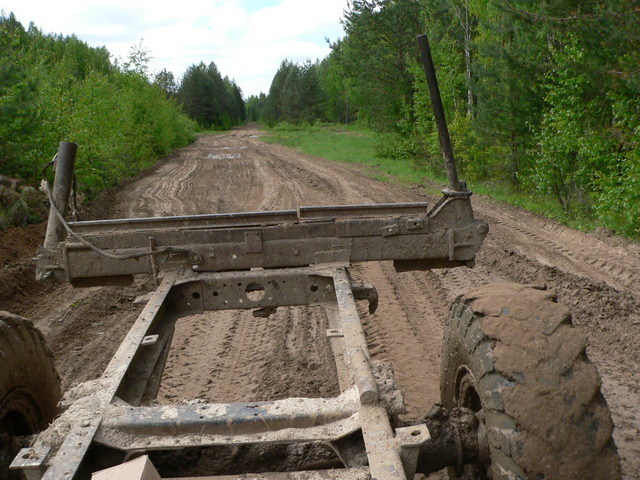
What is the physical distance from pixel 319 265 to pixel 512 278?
4.90 metres

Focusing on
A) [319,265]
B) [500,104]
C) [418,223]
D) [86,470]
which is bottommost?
[86,470]

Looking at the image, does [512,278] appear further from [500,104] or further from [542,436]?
[500,104]

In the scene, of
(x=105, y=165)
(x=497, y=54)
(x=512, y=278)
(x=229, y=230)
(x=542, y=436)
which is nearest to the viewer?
(x=542, y=436)

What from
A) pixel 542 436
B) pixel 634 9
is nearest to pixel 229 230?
pixel 542 436

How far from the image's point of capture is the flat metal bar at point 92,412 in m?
1.99

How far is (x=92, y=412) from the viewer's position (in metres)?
2.29

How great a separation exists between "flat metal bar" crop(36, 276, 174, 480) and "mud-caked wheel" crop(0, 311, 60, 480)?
1.81 ft

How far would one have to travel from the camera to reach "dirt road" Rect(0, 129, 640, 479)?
189 inches

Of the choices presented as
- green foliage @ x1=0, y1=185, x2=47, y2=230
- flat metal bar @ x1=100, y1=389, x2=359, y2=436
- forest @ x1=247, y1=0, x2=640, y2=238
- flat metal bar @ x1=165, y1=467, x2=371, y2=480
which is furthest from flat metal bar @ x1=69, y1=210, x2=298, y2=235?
green foliage @ x1=0, y1=185, x2=47, y2=230

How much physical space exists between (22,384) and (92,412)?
0.86 meters

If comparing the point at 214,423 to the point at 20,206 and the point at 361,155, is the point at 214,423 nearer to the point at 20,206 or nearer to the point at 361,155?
the point at 20,206

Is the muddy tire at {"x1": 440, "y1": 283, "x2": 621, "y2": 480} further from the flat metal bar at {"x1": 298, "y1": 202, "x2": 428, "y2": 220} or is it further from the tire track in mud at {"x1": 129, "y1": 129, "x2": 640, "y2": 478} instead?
the tire track in mud at {"x1": 129, "y1": 129, "x2": 640, "y2": 478}

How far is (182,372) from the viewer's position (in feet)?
17.1

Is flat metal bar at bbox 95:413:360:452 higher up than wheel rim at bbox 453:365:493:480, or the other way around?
flat metal bar at bbox 95:413:360:452
